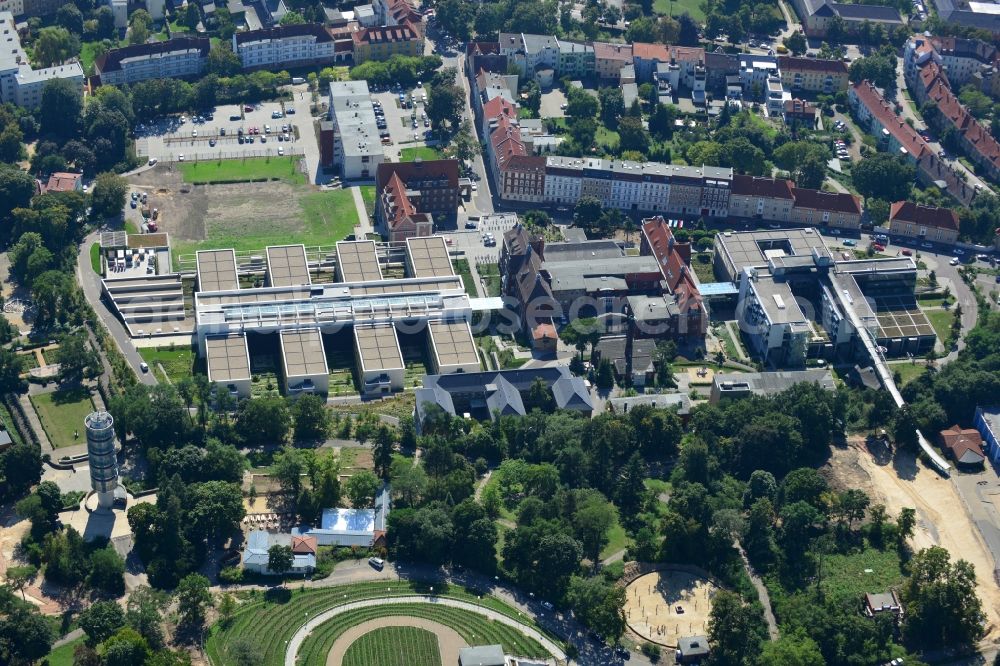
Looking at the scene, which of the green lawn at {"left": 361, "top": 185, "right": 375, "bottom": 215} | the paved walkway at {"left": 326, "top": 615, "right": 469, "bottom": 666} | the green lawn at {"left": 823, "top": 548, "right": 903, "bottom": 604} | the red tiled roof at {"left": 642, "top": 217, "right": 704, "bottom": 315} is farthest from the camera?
the green lawn at {"left": 361, "top": 185, "right": 375, "bottom": 215}

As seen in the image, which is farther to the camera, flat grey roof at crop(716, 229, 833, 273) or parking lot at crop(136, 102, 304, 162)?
parking lot at crop(136, 102, 304, 162)

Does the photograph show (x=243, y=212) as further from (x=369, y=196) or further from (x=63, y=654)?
(x=63, y=654)

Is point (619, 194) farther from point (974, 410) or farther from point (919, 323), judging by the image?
point (974, 410)

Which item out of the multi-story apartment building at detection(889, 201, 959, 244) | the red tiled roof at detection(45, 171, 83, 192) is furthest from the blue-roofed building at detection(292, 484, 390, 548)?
the multi-story apartment building at detection(889, 201, 959, 244)

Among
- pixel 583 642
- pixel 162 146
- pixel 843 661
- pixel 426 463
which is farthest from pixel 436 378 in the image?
pixel 162 146

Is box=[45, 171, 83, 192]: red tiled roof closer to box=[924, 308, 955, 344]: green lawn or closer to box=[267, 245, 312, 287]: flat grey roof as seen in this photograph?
box=[267, 245, 312, 287]: flat grey roof

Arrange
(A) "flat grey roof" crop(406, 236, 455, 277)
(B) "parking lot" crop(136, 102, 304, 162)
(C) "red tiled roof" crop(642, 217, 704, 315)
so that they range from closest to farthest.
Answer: (C) "red tiled roof" crop(642, 217, 704, 315) < (A) "flat grey roof" crop(406, 236, 455, 277) < (B) "parking lot" crop(136, 102, 304, 162)

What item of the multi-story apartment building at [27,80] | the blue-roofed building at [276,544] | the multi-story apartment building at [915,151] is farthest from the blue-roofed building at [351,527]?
the multi-story apartment building at [915,151]
